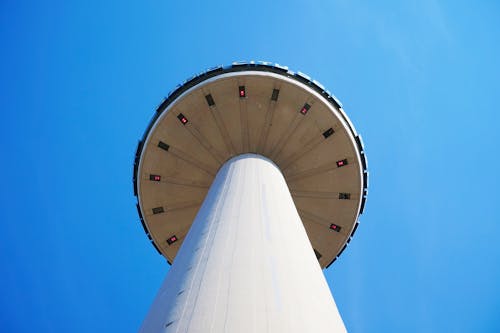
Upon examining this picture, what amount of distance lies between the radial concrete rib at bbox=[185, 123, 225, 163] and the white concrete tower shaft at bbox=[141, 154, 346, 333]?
7488 mm

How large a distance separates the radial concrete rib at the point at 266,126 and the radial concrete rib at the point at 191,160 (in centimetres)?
210

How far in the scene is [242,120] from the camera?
1528 cm

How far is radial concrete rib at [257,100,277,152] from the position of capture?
49.6 ft

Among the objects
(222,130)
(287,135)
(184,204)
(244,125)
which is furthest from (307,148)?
(184,204)

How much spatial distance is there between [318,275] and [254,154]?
29.5ft

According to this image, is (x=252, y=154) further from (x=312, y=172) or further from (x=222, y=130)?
(x=312, y=172)

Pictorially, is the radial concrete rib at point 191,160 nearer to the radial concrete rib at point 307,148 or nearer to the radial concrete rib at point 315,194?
the radial concrete rib at point 307,148

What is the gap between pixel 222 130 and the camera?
50.5ft

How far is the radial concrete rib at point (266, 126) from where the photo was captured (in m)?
15.1

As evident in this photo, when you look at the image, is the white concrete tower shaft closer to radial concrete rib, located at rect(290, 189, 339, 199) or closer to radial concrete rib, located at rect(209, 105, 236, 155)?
radial concrete rib, located at rect(209, 105, 236, 155)

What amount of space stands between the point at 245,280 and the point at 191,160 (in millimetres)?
11306

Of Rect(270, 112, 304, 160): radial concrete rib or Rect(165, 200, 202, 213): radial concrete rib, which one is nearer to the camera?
Rect(270, 112, 304, 160): radial concrete rib

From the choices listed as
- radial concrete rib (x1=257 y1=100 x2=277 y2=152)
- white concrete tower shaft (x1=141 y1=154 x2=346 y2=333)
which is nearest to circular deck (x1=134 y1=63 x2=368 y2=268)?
radial concrete rib (x1=257 y1=100 x2=277 y2=152)

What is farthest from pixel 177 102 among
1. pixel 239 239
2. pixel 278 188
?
pixel 239 239
